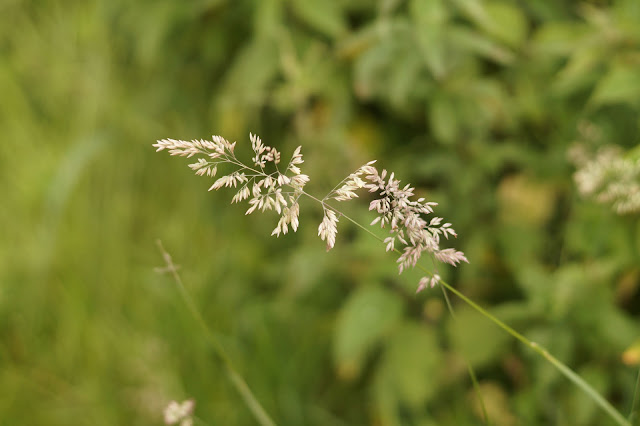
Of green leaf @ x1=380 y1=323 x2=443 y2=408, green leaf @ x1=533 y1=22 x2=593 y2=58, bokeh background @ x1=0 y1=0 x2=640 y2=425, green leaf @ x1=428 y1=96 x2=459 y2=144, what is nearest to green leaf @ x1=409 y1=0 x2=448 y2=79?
bokeh background @ x1=0 y1=0 x2=640 y2=425


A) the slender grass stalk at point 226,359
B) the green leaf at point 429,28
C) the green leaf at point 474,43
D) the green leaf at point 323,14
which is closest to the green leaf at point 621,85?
the green leaf at point 474,43

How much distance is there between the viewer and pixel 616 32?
1.26 meters

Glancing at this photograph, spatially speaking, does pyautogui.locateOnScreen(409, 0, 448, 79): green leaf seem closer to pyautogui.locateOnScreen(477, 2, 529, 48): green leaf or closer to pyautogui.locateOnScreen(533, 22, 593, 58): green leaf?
pyautogui.locateOnScreen(477, 2, 529, 48): green leaf

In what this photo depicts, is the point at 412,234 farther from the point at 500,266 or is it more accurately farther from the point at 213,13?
the point at 213,13

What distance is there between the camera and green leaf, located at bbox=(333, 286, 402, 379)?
1378 millimetres

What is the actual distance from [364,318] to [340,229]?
312mm

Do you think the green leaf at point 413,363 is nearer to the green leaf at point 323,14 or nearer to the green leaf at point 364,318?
the green leaf at point 364,318

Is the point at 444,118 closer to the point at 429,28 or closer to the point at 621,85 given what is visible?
the point at 429,28

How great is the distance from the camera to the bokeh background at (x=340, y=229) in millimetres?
1311

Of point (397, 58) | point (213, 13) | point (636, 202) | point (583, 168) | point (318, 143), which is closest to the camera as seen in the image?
point (636, 202)

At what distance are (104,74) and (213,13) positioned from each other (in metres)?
0.88

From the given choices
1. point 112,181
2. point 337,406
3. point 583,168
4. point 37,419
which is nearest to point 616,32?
point 583,168

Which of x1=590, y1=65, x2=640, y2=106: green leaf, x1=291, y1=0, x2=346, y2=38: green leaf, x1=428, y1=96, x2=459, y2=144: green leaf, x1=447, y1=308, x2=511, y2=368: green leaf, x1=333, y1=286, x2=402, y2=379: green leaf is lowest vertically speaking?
x1=447, y1=308, x2=511, y2=368: green leaf

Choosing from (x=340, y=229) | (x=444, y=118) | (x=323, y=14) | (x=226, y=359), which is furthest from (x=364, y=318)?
(x=323, y=14)
